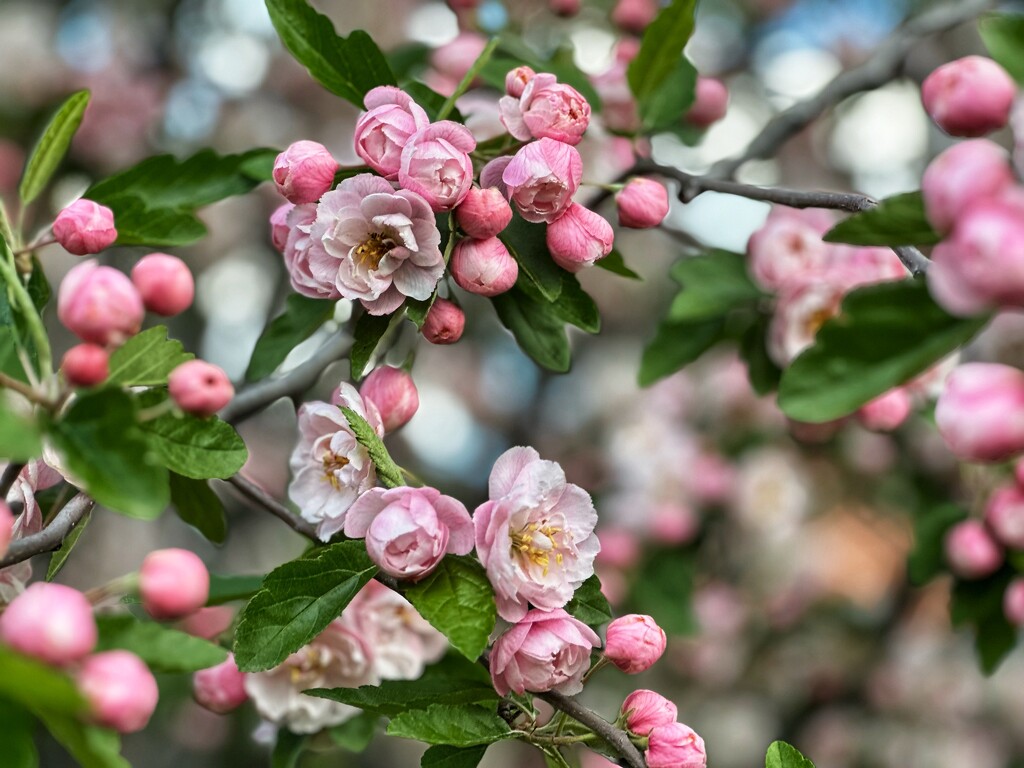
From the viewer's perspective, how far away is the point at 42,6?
3.15m

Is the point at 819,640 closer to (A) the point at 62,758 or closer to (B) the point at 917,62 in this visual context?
(B) the point at 917,62

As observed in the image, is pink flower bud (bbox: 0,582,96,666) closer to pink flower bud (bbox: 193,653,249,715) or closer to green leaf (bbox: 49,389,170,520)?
green leaf (bbox: 49,389,170,520)

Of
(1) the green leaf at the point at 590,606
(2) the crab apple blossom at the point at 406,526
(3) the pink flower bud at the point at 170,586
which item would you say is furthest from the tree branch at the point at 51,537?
(1) the green leaf at the point at 590,606

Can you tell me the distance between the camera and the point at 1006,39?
0.72 m

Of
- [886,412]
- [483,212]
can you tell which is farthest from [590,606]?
[886,412]

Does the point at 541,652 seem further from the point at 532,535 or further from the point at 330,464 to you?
the point at 330,464

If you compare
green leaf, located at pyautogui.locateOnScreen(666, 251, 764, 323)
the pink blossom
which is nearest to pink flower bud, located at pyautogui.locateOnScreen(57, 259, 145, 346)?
the pink blossom

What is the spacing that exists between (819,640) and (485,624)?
8.21 ft

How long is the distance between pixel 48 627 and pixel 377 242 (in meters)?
0.48

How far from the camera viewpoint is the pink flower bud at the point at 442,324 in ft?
3.26

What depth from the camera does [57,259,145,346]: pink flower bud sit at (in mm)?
713

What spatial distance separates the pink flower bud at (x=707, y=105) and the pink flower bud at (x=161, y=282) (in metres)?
1.06

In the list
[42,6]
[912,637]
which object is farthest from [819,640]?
[42,6]

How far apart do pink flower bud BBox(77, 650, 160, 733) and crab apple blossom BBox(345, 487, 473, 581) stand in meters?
0.25
